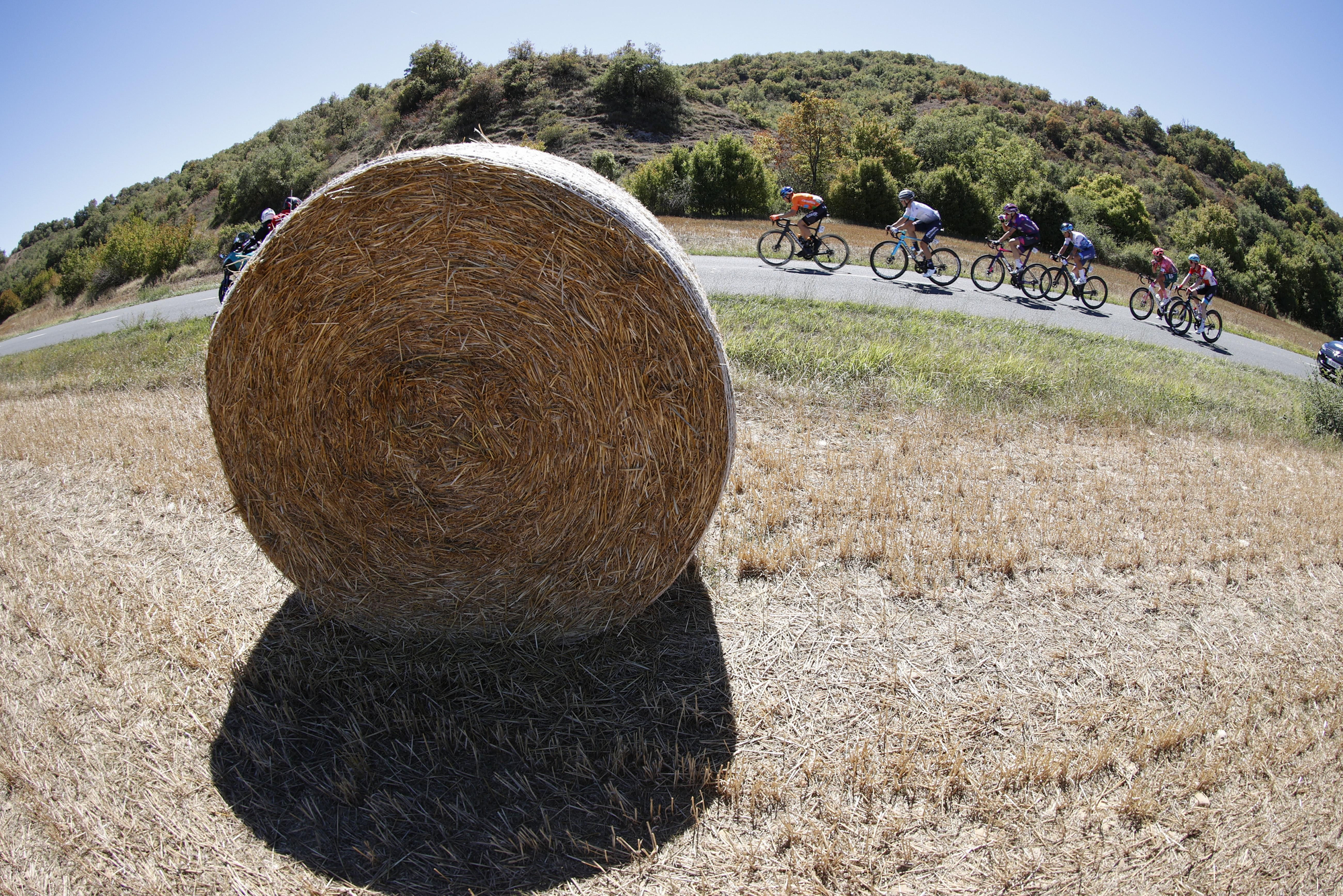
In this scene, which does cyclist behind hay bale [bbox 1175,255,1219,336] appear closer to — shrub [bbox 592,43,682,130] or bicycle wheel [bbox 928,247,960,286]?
bicycle wheel [bbox 928,247,960,286]

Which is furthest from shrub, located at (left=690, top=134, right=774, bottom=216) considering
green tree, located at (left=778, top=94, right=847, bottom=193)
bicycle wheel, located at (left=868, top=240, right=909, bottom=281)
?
bicycle wheel, located at (left=868, top=240, right=909, bottom=281)

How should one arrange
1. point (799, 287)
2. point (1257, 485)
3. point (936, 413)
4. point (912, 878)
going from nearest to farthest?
1. point (912, 878)
2. point (1257, 485)
3. point (936, 413)
4. point (799, 287)

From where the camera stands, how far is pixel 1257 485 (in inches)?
281

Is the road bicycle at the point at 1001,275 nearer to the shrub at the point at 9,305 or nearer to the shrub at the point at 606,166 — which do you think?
the shrub at the point at 606,166

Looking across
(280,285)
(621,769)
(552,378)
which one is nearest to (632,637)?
(621,769)

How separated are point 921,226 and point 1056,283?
4.96 metres

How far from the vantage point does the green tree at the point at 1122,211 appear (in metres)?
43.3

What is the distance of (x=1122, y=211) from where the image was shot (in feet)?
143

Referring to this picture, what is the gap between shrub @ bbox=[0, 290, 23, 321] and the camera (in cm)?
4194

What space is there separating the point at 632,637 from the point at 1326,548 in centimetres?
583

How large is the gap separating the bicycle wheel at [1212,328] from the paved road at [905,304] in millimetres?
280

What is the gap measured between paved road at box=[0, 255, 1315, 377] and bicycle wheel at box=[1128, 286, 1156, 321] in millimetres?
283

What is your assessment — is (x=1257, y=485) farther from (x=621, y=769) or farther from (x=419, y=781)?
(x=419, y=781)

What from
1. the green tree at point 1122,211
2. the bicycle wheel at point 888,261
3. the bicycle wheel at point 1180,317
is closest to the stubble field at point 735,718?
the bicycle wheel at point 888,261
